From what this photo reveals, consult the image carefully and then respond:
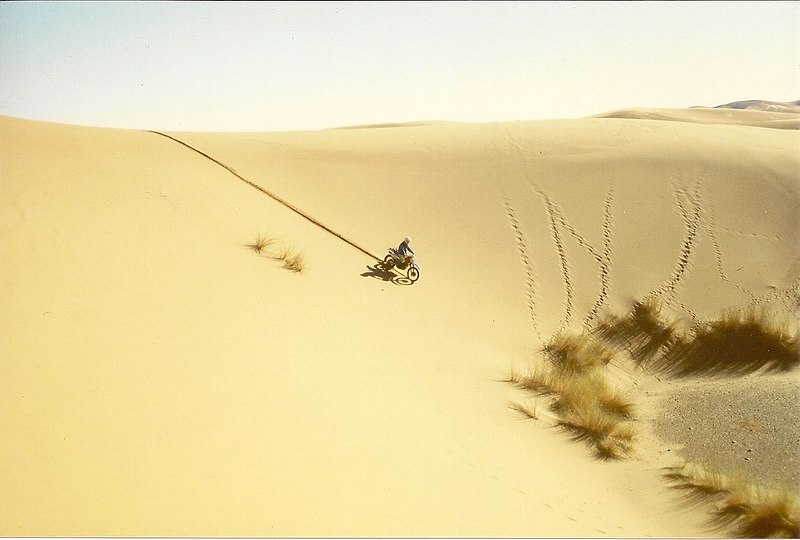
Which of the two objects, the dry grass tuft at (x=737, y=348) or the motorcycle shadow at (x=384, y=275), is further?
the motorcycle shadow at (x=384, y=275)

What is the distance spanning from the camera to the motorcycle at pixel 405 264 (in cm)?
998

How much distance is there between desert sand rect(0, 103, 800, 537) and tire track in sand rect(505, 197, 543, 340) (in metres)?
0.06

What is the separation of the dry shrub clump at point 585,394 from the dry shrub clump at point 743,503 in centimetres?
78

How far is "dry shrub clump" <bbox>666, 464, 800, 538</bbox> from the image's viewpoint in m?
5.15

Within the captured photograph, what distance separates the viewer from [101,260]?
7.43 m

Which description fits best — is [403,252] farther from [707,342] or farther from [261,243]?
[707,342]

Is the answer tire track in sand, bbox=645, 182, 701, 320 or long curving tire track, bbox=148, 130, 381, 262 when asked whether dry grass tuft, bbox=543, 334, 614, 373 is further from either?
long curving tire track, bbox=148, 130, 381, 262

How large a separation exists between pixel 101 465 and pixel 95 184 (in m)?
7.42

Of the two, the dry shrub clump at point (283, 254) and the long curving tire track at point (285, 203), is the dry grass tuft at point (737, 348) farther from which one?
the dry shrub clump at point (283, 254)

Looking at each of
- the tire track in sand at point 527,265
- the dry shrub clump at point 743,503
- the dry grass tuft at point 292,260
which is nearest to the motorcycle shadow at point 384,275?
the dry grass tuft at point 292,260

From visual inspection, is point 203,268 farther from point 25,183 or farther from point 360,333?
point 25,183

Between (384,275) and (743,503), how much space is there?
5957 mm

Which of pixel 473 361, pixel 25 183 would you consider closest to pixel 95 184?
pixel 25 183

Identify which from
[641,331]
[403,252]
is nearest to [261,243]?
[403,252]
